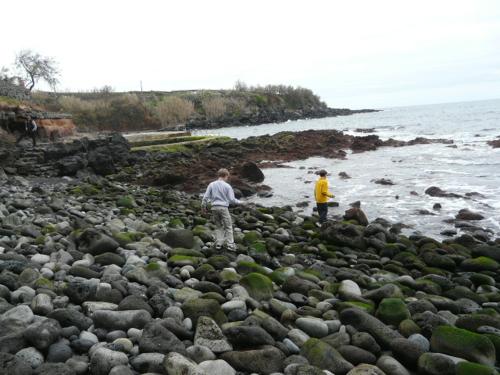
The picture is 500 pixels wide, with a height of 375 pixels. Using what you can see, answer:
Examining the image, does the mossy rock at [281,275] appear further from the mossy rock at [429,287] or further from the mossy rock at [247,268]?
the mossy rock at [429,287]

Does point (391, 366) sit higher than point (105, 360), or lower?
lower

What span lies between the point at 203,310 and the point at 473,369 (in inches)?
110

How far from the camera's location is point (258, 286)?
6004 mm

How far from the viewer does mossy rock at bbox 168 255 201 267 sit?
698 cm

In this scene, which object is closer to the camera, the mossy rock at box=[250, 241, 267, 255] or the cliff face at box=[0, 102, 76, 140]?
the mossy rock at box=[250, 241, 267, 255]

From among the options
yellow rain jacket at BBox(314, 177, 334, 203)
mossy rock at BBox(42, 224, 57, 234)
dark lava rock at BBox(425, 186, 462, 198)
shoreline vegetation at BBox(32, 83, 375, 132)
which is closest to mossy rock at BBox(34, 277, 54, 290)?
mossy rock at BBox(42, 224, 57, 234)

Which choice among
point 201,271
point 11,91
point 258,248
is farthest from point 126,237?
point 11,91

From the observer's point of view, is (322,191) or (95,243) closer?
(95,243)

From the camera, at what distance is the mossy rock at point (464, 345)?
459 cm

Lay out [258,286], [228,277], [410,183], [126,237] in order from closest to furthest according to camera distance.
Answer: [258,286]
[228,277]
[126,237]
[410,183]

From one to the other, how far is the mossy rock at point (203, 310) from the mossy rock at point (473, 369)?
95.4 inches

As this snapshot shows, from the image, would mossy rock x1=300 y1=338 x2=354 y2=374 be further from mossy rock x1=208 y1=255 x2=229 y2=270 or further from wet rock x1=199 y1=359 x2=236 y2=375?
mossy rock x1=208 y1=255 x2=229 y2=270

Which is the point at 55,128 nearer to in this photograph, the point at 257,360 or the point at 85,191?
the point at 85,191

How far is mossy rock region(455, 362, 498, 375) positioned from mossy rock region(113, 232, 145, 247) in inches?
221
